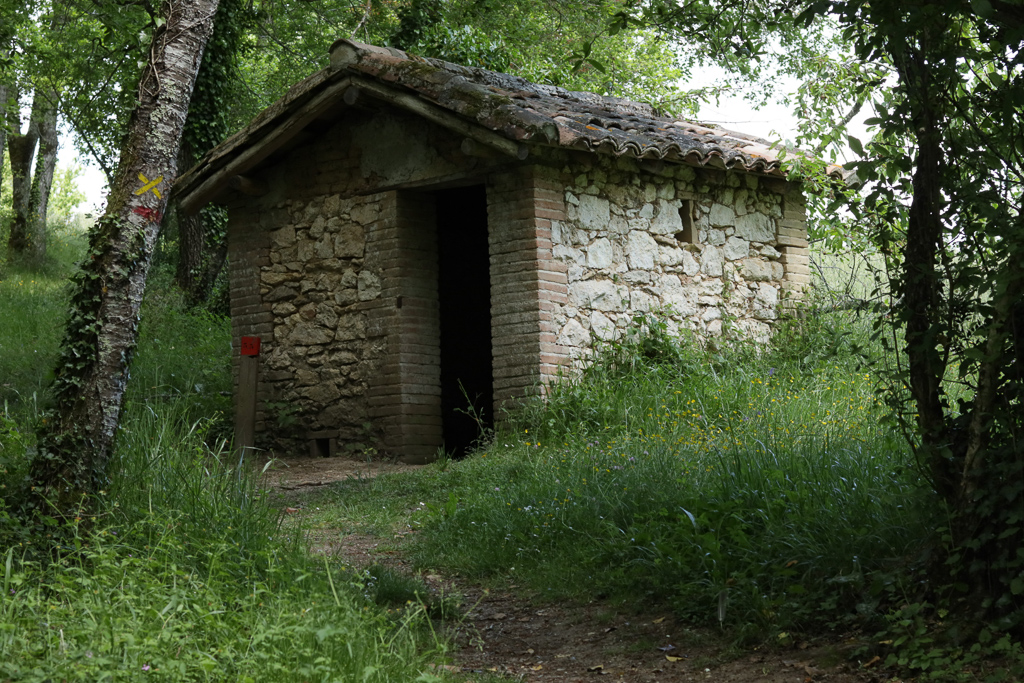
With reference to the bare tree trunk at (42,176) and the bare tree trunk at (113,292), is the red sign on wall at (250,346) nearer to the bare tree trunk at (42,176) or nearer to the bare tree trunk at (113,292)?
the bare tree trunk at (113,292)

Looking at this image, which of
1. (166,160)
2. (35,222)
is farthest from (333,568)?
(35,222)

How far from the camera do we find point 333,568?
14.4ft

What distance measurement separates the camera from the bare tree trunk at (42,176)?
17656 mm

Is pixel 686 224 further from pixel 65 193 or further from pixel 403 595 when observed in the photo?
pixel 65 193

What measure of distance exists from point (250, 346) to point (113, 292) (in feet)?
15.3

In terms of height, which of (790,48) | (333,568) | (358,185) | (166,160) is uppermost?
(790,48)

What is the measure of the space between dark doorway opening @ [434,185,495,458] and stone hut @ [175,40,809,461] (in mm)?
94

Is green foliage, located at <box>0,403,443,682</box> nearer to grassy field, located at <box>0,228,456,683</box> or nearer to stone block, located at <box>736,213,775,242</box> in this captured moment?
grassy field, located at <box>0,228,456,683</box>

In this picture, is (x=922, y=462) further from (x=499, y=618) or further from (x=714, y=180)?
(x=714, y=180)

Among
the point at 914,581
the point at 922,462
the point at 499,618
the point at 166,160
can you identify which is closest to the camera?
the point at 914,581

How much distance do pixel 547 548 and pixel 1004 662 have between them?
2.44 metres

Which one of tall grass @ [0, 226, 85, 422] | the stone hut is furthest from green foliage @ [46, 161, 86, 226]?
the stone hut

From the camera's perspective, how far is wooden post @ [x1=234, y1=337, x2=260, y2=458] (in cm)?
939

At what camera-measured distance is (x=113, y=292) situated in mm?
5051
